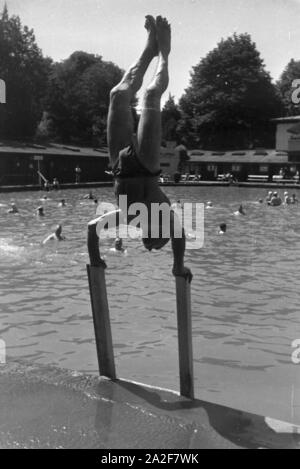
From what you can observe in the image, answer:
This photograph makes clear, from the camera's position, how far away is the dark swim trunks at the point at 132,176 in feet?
12.6

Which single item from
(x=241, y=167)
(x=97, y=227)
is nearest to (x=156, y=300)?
(x=97, y=227)

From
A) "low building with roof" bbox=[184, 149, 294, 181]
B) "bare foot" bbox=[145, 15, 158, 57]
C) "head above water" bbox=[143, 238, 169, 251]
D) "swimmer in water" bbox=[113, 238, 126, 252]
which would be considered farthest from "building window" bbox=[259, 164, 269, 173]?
"head above water" bbox=[143, 238, 169, 251]

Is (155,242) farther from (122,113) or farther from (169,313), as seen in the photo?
(169,313)

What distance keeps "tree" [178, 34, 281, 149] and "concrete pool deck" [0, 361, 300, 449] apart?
211 inches

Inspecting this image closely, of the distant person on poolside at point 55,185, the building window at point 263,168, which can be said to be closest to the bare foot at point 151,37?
the distant person on poolside at point 55,185

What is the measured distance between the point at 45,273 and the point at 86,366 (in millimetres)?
6746

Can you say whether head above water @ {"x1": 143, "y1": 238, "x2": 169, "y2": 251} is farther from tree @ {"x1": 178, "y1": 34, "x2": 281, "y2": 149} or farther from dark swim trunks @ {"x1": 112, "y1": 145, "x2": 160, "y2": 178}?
tree @ {"x1": 178, "y1": 34, "x2": 281, "y2": 149}

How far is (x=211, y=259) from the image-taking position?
1686cm

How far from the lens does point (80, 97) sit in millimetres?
29391

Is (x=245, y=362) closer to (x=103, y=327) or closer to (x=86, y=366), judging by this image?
(x=86, y=366)
